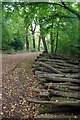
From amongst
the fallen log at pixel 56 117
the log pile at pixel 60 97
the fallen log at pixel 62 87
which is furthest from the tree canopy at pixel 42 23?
the fallen log at pixel 56 117

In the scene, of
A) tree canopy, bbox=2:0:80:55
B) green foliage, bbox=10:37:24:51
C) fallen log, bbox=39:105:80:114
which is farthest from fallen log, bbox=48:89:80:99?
green foliage, bbox=10:37:24:51

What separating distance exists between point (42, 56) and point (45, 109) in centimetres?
251

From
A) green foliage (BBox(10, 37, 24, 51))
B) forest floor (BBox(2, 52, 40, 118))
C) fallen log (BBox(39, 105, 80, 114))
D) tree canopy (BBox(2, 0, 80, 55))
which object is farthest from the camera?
green foliage (BBox(10, 37, 24, 51))

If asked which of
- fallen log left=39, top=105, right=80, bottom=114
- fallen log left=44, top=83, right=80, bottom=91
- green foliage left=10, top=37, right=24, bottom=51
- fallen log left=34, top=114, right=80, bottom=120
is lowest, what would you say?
fallen log left=34, top=114, right=80, bottom=120

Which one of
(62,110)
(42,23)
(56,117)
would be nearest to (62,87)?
(62,110)

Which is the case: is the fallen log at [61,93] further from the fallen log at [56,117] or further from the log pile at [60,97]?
the fallen log at [56,117]

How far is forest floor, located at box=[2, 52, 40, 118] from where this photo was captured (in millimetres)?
2631

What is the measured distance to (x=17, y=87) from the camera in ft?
10.9

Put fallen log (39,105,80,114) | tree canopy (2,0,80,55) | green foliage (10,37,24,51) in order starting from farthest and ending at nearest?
green foliage (10,37,24,51) < tree canopy (2,0,80,55) < fallen log (39,105,80,114)

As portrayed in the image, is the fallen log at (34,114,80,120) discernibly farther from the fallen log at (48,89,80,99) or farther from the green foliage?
the green foliage

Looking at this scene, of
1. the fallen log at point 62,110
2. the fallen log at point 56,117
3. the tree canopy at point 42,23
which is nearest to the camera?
the fallen log at point 56,117

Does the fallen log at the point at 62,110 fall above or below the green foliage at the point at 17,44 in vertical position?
below

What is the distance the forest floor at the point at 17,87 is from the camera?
8.63 feet

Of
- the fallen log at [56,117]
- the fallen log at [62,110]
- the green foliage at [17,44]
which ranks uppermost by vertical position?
the green foliage at [17,44]
